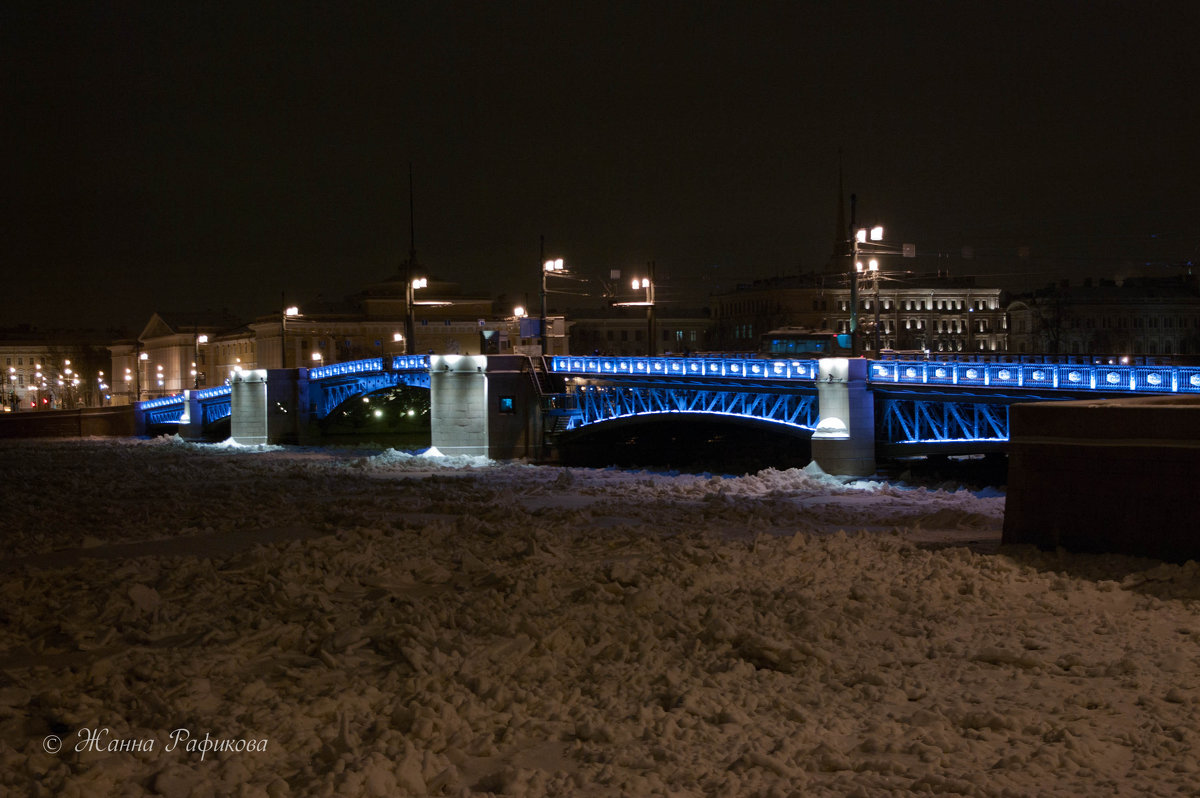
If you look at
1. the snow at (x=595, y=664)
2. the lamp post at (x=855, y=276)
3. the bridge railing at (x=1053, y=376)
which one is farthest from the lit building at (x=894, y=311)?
the snow at (x=595, y=664)

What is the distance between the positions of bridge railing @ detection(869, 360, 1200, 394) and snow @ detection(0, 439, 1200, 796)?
7354mm

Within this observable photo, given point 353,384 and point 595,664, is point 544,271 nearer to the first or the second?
point 353,384

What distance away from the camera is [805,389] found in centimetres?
3325

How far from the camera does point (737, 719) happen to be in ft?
30.5

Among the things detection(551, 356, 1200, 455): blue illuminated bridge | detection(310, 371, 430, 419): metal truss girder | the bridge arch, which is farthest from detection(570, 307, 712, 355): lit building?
detection(551, 356, 1200, 455): blue illuminated bridge

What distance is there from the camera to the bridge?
26.6 metres

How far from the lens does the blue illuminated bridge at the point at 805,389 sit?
25.5m

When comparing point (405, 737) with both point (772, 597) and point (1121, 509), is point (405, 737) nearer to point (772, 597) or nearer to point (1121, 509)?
point (772, 597)

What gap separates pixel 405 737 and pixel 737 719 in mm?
2600

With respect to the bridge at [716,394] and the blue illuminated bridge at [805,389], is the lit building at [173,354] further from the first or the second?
the blue illuminated bridge at [805,389]

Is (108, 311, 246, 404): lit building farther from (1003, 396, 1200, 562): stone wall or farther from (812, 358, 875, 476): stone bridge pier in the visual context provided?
(1003, 396, 1200, 562): stone wall

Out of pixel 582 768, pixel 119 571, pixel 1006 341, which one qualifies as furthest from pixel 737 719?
pixel 1006 341

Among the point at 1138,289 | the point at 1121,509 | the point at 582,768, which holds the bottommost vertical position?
the point at 582,768

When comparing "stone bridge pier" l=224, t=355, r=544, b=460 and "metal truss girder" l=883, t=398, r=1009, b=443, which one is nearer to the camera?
"metal truss girder" l=883, t=398, r=1009, b=443
